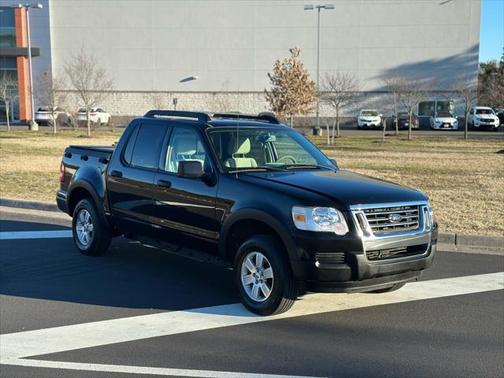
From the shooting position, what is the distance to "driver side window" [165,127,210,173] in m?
5.96

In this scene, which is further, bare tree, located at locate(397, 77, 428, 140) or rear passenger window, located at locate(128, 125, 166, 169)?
bare tree, located at locate(397, 77, 428, 140)

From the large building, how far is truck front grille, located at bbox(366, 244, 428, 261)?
4856 cm

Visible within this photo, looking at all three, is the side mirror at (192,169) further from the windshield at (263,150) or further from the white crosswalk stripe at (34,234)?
the white crosswalk stripe at (34,234)

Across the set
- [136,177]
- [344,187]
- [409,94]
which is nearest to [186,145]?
[136,177]

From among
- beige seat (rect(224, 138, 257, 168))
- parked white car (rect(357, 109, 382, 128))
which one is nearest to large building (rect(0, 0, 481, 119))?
parked white car (rect(357, 109, 382, 128))

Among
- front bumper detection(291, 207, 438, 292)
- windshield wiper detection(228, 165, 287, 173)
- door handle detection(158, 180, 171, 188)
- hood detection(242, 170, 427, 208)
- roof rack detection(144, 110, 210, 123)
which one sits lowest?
front bumper detection(291, 207, 438, 292)

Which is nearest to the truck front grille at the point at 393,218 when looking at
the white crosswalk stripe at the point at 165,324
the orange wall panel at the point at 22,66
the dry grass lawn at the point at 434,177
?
the white crosswalk stripe at the point at 165,324

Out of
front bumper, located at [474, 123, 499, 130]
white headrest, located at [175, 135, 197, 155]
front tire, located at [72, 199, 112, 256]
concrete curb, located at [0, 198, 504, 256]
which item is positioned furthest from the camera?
front bumper, located at [474, 123, 499, 130]

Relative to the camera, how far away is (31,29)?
57000mm

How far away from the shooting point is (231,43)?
54.8 meters

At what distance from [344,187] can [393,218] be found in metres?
0.51

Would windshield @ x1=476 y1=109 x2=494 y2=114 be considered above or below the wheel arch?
above

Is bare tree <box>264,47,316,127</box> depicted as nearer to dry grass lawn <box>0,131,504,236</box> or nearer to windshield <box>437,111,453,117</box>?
dry grass lawn <box>0,131,504,236</box>

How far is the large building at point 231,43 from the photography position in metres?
52.5
